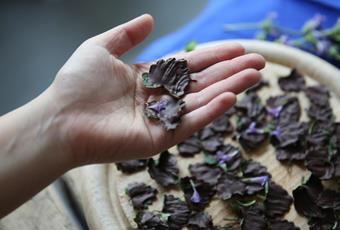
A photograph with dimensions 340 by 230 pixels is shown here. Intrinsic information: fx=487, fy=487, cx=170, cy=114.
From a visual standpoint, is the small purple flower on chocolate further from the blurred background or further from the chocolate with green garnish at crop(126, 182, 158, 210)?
the blurred background

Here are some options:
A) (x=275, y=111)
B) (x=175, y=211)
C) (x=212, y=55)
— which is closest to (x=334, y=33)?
(x=275, y=111)

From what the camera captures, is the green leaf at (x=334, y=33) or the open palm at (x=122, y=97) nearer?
the open palm at (x=122, y=97)

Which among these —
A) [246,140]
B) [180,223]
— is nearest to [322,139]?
[246,140]

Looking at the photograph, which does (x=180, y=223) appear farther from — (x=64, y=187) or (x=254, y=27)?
(x=254, y=27)

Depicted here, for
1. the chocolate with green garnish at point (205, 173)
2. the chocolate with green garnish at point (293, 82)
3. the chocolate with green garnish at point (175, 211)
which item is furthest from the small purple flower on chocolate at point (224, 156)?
the chocolate with green garnish at point (293, 82)

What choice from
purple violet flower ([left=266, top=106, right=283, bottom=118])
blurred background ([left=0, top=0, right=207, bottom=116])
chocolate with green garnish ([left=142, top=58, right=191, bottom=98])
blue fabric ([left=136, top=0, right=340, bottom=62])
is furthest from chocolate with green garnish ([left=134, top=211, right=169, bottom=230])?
blurred background ([left=0, top=0, right=207, bottom=116])

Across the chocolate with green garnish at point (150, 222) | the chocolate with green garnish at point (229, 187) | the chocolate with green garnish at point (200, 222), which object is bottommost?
the chocolate with green garnish at point (200, 222)

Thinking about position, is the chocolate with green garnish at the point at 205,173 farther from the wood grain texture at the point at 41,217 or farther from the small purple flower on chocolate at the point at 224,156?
the wood grain texture at the point at 41,217

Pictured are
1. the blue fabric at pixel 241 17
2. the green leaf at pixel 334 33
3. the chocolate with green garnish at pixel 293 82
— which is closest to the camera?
the chocolate with green garnish at pixel 293 82
